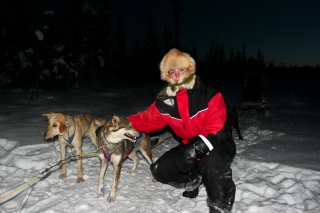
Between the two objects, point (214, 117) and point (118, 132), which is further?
point (118, 132)

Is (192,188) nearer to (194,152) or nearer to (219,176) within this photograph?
(219,176)

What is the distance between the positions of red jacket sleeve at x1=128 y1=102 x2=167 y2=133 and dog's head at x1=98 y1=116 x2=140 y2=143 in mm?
224

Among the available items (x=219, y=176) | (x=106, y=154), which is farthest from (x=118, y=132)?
(x=219, y=176)

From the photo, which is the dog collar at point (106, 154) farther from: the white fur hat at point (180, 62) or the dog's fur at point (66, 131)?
the white fur hat at point (180, 62)

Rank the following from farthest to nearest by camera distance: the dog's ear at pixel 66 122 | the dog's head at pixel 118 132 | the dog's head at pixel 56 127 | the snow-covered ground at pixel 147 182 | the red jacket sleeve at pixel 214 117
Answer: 1. the dog's ear at pixel 66 122
2. the dog's head at pixel 56 127
3. the dog's head at pixel 118 132
4. the snow-covered ground at pixel 147 182
5. the red jacket sleeve at pixel 214 117

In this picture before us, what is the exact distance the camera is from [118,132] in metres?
3.84

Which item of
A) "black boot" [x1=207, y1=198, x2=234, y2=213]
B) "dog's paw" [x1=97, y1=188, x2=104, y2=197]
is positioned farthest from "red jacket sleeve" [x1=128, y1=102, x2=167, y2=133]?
Answer: "black boot" [x1=207, y1=198, x2=234, y2=213]

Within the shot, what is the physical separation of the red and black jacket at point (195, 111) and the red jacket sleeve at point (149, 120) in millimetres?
41

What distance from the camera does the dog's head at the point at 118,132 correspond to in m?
3.84

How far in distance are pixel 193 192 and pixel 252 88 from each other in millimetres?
8049

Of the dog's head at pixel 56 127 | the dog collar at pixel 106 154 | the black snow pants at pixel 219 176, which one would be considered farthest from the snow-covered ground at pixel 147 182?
the dog's head at pixel 56 127

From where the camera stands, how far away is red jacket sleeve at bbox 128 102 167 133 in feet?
13.1

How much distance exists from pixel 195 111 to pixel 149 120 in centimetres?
Answer: 90

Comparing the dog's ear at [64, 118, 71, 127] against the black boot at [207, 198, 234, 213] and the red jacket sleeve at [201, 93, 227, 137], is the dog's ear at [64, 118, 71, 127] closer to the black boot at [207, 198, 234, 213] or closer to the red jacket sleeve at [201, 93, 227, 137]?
the red jacket sleeve at [201, 93, 227, 137]
